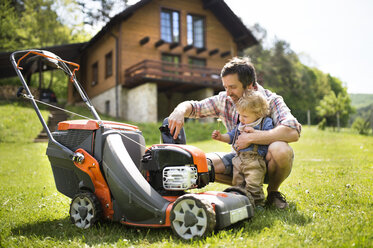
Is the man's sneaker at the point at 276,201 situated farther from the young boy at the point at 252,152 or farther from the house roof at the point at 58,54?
the house roof at the point at 58,54

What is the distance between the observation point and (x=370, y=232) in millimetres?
2238

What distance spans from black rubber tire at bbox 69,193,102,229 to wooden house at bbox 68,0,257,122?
1397 cm

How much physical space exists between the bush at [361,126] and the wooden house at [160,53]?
8173mm

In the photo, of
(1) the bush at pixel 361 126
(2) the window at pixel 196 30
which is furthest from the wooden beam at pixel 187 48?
(1) the bush at pixel 361 126

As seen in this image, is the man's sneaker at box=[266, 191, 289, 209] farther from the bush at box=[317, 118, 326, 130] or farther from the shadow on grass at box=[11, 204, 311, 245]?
the bush at box=[317, 118, 326, 130]

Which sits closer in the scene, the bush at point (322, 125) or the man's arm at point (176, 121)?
the man's arm at point (176, 121)

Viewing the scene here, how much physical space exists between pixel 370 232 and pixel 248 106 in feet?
4.24

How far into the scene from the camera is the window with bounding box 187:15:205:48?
19766 millimetres

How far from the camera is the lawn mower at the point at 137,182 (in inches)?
96.3

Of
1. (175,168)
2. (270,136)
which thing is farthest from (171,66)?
(175,168)

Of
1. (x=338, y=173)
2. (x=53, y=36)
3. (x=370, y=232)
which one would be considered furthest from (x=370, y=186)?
(x=53, y=36)

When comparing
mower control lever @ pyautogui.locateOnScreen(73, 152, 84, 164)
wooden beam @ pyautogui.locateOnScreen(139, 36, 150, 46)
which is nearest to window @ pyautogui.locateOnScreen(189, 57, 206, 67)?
wooden beam @ pyautogui.locateOnScreen(139, 36, 150, 46)

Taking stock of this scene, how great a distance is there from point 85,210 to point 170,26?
17.5m

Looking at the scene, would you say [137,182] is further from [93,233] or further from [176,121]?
[176,121]
